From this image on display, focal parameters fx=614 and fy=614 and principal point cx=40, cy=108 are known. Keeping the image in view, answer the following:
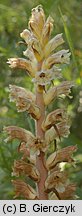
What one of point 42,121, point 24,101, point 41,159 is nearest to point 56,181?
point 41,159

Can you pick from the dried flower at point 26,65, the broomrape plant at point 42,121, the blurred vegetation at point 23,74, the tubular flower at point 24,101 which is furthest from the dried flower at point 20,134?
the blurred vegetation at point 23,74

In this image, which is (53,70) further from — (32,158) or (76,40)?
(76,40)

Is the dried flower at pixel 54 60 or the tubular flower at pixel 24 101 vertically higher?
the dried flower at pixel 54 60

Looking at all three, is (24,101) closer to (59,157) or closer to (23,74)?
(59,157)

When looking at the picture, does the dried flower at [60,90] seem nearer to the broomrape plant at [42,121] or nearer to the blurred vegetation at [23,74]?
the broomrape plant at [42,121]

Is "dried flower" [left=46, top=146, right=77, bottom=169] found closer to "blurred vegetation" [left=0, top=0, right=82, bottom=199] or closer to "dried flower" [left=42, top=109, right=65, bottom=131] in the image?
"dried flower" [left=42, top=109, right=65, bottom=131]

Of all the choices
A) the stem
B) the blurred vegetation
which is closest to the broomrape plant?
the stem

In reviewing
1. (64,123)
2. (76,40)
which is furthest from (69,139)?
(76,40)
